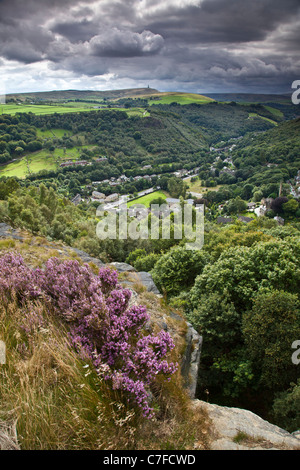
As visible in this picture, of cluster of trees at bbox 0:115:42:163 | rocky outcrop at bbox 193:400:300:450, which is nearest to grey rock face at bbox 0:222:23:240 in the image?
rocky outcrop at bbox 193:400:300:450

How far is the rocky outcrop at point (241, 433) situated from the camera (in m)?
3.39

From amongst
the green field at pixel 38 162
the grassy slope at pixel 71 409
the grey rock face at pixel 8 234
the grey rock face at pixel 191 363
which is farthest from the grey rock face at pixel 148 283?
the green field at pixel 38 162

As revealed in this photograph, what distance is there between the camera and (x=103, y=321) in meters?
3.81

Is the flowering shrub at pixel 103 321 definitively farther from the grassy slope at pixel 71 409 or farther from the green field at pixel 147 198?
the green field at pixel 147 198

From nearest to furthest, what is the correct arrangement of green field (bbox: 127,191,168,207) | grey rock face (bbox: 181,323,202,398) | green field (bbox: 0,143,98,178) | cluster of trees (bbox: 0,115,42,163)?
grey rock face (bbox: 181,323,202,398)
green field (bbox: 127,191,168,207)
green field (bbox: 0,143,98,178)
cluster of trees (bbox: 0,115,42,163)

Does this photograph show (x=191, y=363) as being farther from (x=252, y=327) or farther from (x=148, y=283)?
(x=252, y=327)

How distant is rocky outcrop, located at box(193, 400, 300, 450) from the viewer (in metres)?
3.39

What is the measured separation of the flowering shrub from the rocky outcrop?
106 centimetres

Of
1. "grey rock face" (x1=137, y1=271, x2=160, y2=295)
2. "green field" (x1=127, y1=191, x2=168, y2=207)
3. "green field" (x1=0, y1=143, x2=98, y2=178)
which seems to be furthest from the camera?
"green field" (x1=0, y1=143, x2=98, y2=178)

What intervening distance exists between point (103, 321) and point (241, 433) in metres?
2.68

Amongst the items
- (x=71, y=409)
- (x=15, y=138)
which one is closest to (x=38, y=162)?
(x=15, y=138)

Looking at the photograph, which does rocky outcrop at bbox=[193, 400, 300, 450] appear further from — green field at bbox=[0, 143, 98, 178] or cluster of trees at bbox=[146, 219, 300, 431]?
green field at bbox=[0, 143, 98, 178]
